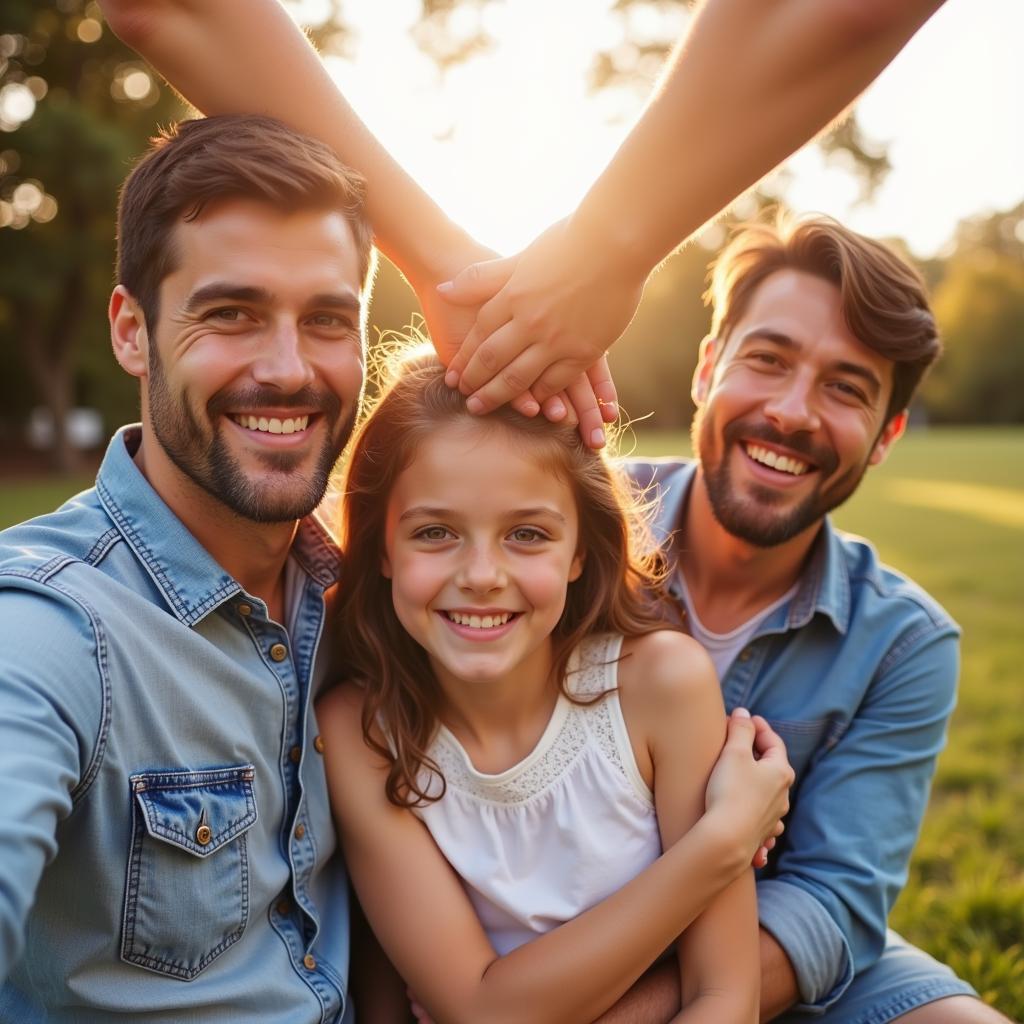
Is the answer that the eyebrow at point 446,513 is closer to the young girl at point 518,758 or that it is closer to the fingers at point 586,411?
the young girl at point 518,758

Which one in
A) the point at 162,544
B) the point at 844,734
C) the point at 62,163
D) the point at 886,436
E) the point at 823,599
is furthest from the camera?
the point at 62,163

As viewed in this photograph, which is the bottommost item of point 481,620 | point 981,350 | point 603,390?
point 981,350

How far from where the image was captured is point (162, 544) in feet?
7.14

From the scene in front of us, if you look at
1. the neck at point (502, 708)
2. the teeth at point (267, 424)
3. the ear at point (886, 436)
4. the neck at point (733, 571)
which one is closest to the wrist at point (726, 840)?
the neck at point (502, 708)

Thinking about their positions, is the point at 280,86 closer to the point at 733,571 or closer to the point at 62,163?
the point at 733,571

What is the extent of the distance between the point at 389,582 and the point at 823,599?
1258 millimetres

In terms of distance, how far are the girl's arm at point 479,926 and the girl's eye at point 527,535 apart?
60 cm

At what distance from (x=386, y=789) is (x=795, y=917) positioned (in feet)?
3.42

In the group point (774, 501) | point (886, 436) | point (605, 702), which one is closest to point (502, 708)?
point (605, 702)

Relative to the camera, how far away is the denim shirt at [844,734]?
260cm

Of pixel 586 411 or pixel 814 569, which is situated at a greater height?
pixel 586 411

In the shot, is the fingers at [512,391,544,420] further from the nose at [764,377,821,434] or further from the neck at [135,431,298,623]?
the nose at [764,377,821,434]

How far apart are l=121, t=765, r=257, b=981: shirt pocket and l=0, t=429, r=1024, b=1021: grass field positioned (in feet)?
7.85

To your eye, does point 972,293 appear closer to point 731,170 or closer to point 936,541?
point 936,541
